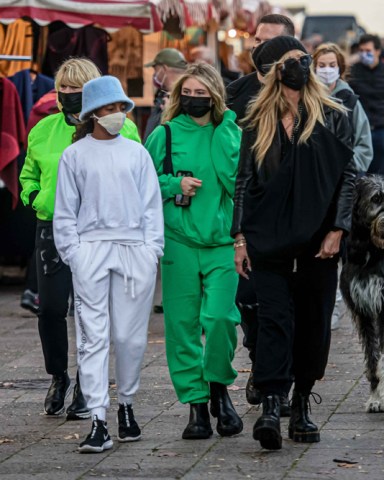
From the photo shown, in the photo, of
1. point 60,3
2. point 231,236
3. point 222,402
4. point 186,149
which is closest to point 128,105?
point 186,149

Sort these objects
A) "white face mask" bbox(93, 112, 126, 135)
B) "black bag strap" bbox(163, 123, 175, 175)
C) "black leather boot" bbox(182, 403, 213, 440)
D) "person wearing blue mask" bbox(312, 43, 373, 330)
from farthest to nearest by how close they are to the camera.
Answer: "person wearing blue mask" bbox(312, 43, 373, 330), "black bag strap" bbox(163, 123, 175, 175), "black leather boot" bbox(182, 403, 213, 440), "white face mask" bbox(93, 112, 126, 135)

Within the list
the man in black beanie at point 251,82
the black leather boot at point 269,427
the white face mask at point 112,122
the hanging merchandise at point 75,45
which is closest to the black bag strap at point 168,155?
the white face mask at point 112,122

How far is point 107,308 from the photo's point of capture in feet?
23.2

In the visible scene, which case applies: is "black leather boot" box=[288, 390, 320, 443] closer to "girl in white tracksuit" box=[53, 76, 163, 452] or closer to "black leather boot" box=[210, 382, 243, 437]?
"black leather boot" box=[210, 382, 243, 437]

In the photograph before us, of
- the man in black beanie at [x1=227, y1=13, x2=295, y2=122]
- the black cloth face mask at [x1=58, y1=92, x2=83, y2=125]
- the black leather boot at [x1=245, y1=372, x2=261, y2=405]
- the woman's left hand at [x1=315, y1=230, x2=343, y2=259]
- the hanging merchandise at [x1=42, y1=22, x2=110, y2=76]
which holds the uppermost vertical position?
the hanging merchandise at [x1=42, y1=22, x2=110, y2=76]

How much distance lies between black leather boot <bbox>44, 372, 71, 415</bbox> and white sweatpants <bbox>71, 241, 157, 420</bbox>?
42.8 inches

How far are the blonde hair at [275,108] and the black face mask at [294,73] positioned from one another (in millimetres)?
51

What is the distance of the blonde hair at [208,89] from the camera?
746 cm

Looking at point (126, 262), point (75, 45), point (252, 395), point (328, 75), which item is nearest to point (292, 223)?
point (126, 262)

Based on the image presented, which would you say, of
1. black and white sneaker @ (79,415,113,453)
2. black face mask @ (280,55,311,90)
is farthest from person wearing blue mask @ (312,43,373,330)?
black and white sneaker @ (79,415,113,453)

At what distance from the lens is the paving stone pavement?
21.2 ft

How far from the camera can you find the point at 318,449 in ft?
22.5

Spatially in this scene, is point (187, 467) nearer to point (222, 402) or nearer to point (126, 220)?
point (222, 402)

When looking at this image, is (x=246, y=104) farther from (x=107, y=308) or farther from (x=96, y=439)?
(x=96, y=439)
